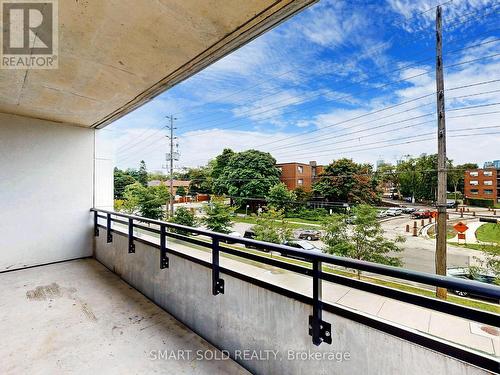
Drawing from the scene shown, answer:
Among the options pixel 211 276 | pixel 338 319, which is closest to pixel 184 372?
pixel 211 276

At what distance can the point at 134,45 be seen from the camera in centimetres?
171

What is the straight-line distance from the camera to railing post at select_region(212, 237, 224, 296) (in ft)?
5.89

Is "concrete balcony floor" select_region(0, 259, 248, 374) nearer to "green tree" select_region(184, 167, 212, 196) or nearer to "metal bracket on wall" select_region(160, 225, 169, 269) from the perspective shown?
"metal bracket on wall" select_region(160, 225, 169, 269)

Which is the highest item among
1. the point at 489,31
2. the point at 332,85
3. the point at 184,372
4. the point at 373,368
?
the point at 332,85

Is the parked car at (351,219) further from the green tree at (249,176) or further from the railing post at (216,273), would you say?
the green tree at (249,176)

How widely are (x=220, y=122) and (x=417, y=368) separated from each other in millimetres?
27701

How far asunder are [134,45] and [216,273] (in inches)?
70.8

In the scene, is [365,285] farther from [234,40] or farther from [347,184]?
[347,184]

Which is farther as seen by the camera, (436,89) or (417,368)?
(436,89)

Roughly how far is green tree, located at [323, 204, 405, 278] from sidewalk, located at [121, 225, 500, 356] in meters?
6.90

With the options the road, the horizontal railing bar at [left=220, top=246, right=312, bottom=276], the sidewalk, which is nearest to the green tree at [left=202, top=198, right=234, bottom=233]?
the road

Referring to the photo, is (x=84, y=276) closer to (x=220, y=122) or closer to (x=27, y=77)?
(x=27, y=77)

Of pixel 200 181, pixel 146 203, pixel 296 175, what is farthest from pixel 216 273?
pixel 200 181

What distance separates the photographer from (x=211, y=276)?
1899 millimetres
